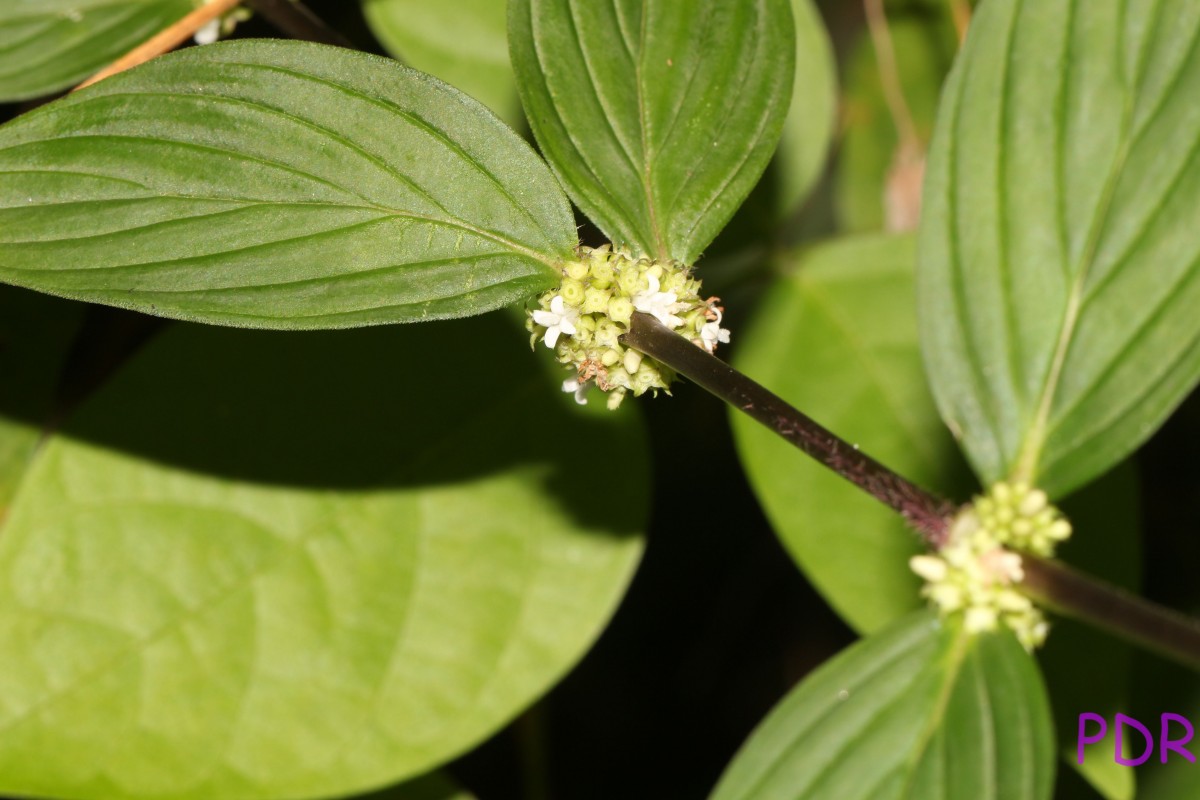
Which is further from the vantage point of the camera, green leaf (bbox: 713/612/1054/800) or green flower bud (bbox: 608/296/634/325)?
green leaf (bbox: 713/612/1054/800)

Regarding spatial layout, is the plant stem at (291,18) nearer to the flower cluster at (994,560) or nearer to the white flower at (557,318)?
the white flower at (557,318)

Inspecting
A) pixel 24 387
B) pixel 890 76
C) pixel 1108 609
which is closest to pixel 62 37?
pixel 24 387

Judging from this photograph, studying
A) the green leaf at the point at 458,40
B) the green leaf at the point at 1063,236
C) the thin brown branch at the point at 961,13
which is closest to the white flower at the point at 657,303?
the green leaf at the point at 1063,236

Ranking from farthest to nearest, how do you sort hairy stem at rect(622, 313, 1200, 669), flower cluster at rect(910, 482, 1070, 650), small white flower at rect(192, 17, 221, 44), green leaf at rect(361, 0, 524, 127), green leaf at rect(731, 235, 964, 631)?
green leaf at rect(361, 0, 524, 127)
green leaf at rect(731, 235, 964, 631)
small white flower at rect(192, 17, 221, 44)
flower cluster at rect(910, 482, 1070, 650)
hairy stem at rect(622, 313, 1200, 669)

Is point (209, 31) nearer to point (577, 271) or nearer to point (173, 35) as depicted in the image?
point (173, 35)

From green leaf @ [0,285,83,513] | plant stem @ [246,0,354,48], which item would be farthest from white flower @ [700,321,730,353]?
green leaf @ [0,285,83,513]

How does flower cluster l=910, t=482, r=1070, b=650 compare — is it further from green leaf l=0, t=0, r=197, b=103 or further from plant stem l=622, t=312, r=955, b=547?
green leaf l=0, t=0, r=197, b=103
